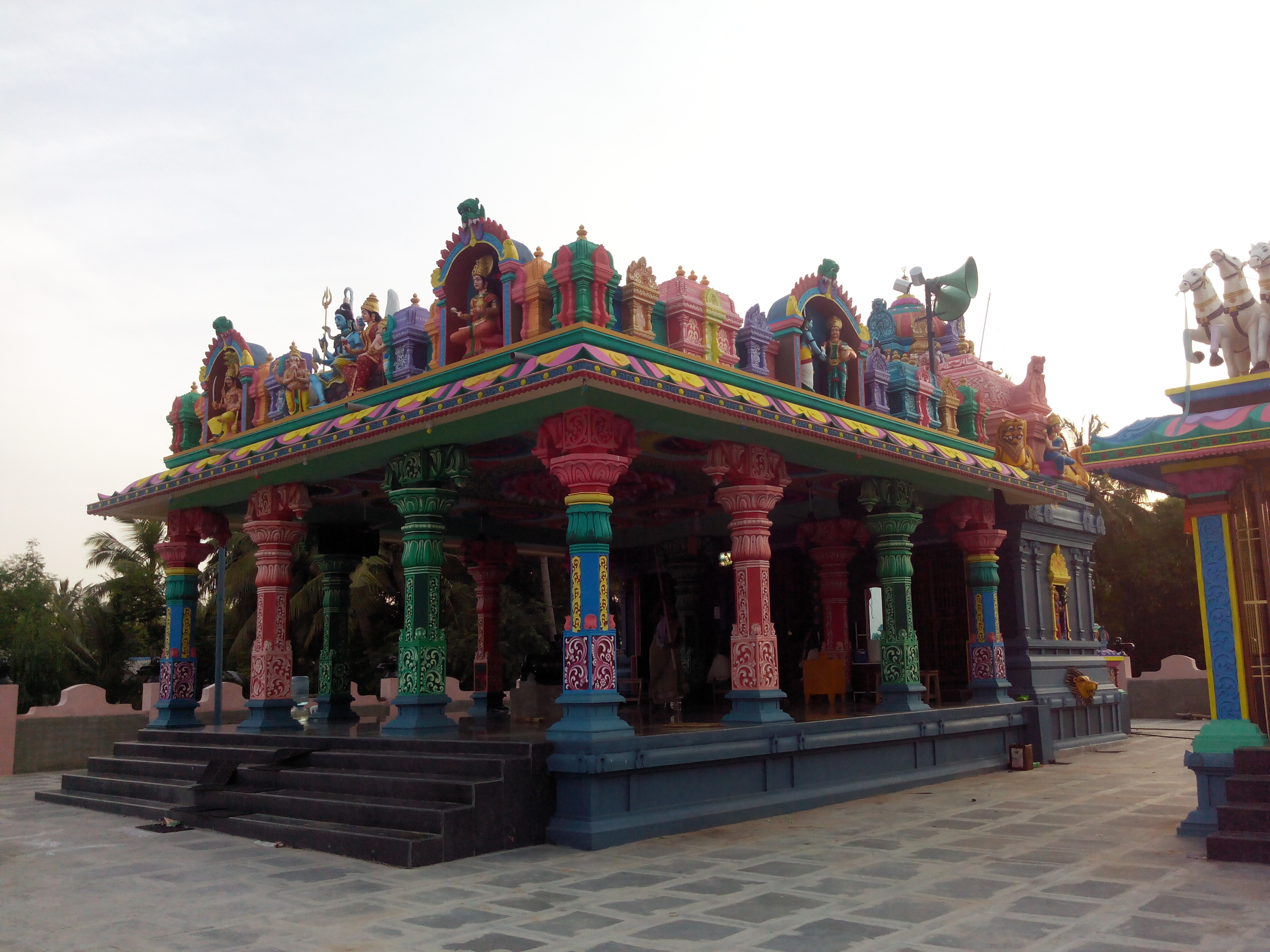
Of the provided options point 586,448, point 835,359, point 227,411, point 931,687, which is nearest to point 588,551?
point 586,448

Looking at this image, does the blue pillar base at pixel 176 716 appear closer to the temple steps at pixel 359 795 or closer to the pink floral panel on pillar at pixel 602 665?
the temple steps at pixel 359 795

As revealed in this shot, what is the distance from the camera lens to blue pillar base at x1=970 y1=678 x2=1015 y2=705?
45.3ft

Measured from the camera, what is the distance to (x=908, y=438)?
11.5 meters

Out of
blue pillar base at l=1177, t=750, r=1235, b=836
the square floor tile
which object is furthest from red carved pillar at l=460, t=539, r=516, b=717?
blue pillar base at l=1177, t=750, r=1235, b=836

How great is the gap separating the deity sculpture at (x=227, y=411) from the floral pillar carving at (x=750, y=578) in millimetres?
6564

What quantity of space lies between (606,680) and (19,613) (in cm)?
2168

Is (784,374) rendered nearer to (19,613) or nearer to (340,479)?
(340,479)

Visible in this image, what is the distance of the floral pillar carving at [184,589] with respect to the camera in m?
13.1

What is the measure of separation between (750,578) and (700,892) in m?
3.95

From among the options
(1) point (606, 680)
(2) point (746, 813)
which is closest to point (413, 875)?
(1) point (606, 680)

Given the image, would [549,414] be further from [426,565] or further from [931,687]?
[931,687]

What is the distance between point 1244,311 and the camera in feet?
28.5

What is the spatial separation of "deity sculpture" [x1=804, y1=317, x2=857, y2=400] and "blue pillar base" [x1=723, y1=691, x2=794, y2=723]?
3413 mm

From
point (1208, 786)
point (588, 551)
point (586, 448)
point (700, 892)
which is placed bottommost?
point (700, 892)
